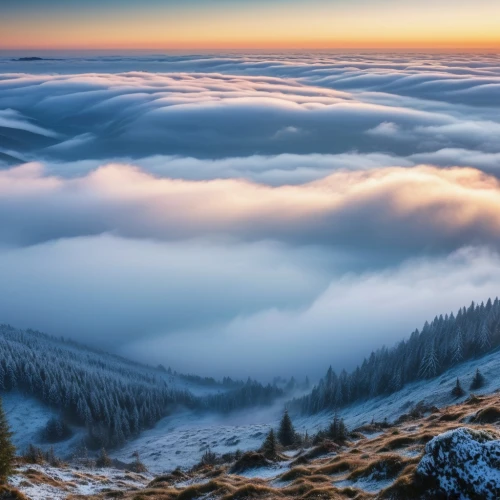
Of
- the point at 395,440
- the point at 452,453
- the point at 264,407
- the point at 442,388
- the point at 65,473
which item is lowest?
the point at 264,407

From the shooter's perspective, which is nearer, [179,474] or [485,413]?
[485,413]

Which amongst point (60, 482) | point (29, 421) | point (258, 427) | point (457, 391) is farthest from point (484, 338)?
point (29, 421)

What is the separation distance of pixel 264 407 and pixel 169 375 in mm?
60609

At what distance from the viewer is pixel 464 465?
21750 millimetres

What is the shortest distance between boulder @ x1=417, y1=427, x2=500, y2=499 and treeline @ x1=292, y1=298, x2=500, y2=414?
Result: 86027mm

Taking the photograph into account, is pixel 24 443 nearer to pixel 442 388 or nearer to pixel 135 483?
pixel 135 483

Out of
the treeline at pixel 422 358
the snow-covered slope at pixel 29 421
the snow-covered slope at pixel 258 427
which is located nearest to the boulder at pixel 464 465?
the snow-covered slope at pixel 258 427

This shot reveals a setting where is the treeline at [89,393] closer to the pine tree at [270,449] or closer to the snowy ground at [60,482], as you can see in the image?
the snowy ground at [60,482]

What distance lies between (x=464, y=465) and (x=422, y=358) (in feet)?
301

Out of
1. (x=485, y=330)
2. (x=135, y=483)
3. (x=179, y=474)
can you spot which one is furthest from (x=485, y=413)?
(x=485, y=330)

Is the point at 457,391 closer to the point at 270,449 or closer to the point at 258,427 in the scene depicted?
the point at 270,449

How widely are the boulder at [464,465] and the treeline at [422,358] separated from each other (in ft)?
282

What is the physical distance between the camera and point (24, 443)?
105562 mm

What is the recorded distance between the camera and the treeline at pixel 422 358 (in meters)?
103
